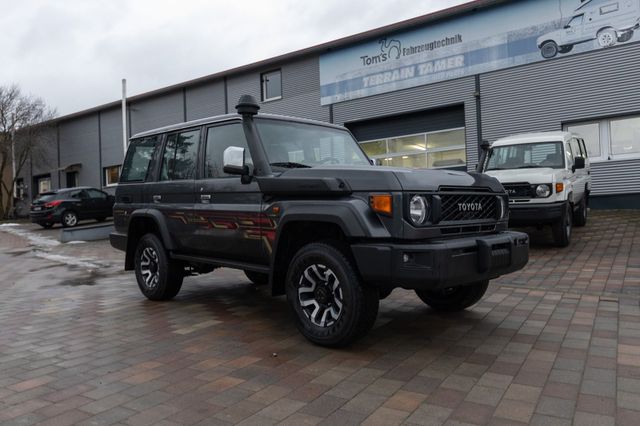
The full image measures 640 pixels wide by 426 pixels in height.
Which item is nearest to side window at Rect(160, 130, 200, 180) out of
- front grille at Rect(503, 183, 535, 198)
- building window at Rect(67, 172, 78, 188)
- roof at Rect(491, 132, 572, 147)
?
front grille at Rect(503, 183, 535, 198)

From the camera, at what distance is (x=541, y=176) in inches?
333

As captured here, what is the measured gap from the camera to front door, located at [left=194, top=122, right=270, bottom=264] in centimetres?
446

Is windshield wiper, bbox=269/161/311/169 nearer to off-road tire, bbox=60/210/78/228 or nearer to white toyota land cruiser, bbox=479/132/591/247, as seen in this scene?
white toyota land cruiser, bbox=479/132/591/247

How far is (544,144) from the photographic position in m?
9.38

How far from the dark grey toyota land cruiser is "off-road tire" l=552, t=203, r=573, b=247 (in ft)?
15.2

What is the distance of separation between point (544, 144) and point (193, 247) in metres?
7.06

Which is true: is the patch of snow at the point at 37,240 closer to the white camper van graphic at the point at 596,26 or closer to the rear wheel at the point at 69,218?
the rear wheel at the point at 69,218

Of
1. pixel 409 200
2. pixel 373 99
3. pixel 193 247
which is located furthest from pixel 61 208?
pixel 409 200

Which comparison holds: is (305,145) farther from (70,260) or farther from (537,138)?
(70,260)

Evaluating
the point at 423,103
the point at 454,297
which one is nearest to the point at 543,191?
the point at 454,297

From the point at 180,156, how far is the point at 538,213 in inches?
231

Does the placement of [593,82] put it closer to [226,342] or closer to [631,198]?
[631,198]

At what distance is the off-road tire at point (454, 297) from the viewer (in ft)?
15.4

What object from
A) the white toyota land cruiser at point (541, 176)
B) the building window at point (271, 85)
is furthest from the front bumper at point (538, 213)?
the building window at point (271, 85)
